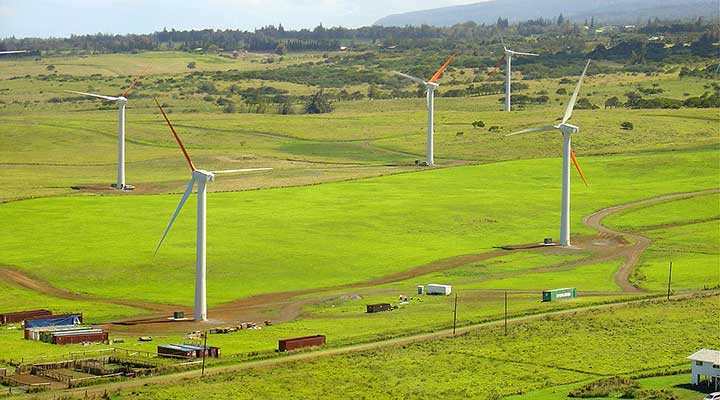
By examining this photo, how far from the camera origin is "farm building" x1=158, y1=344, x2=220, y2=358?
8631cm

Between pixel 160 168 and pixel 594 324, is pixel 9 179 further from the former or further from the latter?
pixel 594 324

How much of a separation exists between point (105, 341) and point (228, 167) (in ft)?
324

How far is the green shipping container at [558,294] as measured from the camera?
107312 millimetres

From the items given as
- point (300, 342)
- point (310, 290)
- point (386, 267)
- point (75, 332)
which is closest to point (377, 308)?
point (310, 290)

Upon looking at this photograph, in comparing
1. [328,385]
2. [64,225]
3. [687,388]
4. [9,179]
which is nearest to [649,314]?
[687,388]

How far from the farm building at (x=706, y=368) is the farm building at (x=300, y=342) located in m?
24.8

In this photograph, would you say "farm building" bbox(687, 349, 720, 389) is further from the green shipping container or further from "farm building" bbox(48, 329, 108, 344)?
"farm building" bbox(48, 329, 108, 344)

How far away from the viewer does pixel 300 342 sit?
8950cm

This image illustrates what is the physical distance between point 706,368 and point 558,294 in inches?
1126

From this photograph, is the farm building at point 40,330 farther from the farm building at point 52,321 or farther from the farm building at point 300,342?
the farm building at point 300,342

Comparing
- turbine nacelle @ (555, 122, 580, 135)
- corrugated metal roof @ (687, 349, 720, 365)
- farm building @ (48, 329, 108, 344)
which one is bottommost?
farm building @ (48, 329, 108, 344)

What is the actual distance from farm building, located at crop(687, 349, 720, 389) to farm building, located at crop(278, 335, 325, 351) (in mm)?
24777

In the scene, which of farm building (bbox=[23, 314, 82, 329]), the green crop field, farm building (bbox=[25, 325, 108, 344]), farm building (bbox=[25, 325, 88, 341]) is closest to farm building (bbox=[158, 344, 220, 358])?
the green crop field

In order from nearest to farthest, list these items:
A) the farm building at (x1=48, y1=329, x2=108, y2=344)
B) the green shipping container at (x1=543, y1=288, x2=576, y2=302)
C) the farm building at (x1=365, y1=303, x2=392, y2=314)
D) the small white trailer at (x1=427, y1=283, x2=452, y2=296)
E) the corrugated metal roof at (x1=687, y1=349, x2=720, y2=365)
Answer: the corrugated metal roof at (x1=687, y1=349, x2=720, y2=365) < the farm building at (x1=48, y1=329, x2=108, y2=344) < the farm building at (x1=365, y1=303, x2=392, y2=314) < the green shipping container at (x1=543, y1=288, x2=576, y2=302) < the small white trailer at (x1=427, y1=283, x2=452, y2=296)
